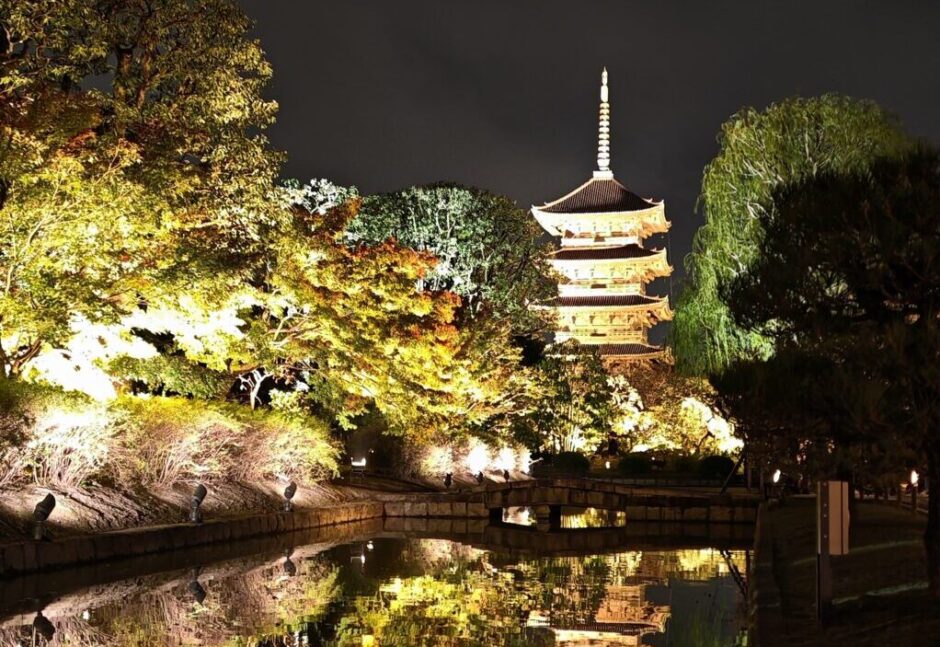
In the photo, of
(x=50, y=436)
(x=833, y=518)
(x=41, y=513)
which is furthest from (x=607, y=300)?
(x=833, y=518)

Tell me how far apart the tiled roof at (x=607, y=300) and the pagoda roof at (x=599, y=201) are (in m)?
5.61

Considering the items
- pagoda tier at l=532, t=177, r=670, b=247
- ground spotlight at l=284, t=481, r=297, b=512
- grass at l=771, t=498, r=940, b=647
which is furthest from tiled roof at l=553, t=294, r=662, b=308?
grass at l=771, t=498, r=940, b=647

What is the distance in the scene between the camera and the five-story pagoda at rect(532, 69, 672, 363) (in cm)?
6619

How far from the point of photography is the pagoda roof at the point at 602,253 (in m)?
66.8

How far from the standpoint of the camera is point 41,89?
19812 millimetres

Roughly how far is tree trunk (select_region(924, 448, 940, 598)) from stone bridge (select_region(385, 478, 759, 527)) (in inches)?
739

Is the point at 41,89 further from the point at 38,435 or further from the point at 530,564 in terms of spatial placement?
the point at 530,564

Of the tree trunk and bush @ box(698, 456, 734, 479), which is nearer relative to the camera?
the tree trunk

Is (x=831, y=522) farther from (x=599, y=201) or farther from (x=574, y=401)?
(x=599, y=201)

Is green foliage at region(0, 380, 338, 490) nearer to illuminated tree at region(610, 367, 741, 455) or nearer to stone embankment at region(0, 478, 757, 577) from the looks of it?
stone embankment at region(0, 478, 757, 577)

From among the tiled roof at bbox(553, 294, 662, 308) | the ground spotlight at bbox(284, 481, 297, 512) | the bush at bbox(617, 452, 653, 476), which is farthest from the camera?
the tiled roof at bbox(553, 294, 662, 308)

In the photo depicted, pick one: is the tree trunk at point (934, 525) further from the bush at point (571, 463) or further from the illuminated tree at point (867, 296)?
the bush at point (571, 463)

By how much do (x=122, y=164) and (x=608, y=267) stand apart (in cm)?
5071

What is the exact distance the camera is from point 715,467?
4291 cm
